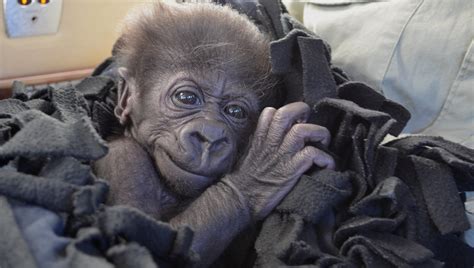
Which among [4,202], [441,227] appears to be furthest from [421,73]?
[4,202]

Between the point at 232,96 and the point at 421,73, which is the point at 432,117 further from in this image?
the point at 232,96

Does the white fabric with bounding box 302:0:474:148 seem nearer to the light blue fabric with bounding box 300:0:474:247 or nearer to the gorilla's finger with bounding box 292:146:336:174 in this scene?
the light blue fabric with bounding box 300:0:474:247

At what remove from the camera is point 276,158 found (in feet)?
2.82

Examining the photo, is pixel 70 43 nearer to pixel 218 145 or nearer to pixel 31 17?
pixel 31 17

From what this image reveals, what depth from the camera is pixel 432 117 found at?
0.98 m

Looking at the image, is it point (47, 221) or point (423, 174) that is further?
point (423, 174)

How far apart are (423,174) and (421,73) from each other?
23 centimetres

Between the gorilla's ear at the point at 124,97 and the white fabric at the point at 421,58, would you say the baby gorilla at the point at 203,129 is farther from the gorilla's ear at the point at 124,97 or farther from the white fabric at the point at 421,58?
the white fabric at the point at 421,58

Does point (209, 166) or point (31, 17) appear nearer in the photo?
point (209, 166)

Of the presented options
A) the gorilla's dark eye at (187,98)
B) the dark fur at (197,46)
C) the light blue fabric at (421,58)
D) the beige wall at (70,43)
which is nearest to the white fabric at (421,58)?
the light blue fabric at (421,58)

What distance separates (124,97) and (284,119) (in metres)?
0.29

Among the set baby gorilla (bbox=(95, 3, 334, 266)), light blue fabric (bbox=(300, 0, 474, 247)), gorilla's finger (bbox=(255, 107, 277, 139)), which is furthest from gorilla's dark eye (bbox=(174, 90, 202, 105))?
light blue fabric (bbox=(300, 0, 474, 247))

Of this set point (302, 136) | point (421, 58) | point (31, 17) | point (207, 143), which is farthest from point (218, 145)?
point (31, 17)

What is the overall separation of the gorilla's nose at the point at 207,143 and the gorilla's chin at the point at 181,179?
0.02 meters
